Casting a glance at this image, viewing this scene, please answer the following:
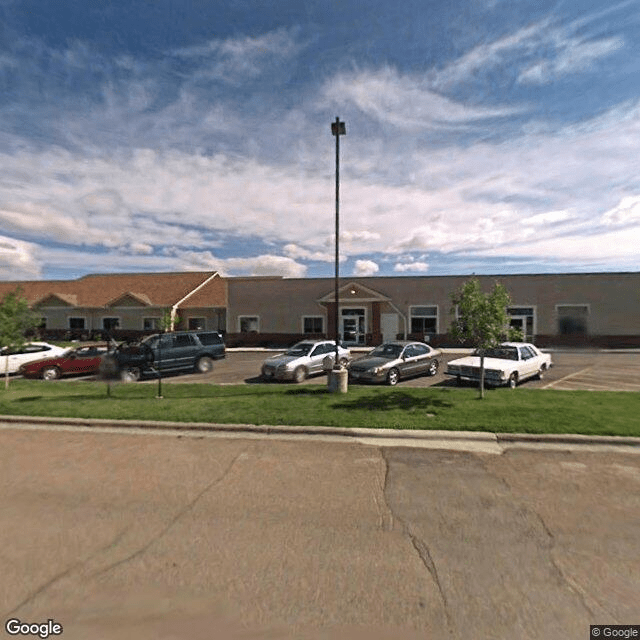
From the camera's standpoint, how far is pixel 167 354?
52.2ft

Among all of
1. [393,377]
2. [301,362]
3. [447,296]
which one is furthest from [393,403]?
[447,296]

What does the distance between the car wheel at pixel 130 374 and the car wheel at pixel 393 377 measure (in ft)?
32.6

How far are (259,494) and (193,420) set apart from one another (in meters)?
3.96

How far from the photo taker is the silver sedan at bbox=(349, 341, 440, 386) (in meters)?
13.1

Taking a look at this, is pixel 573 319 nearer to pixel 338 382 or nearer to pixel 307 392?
pixel 338 382

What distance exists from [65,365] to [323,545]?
16.5 m

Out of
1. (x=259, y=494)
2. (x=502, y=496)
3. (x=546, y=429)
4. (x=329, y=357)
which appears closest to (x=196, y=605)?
(x=259, y=494)

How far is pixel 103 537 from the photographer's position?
3.99 metres

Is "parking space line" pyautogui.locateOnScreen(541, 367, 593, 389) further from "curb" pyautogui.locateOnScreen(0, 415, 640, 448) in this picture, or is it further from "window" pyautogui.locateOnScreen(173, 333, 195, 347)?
"window" pyautogui.locateOnScreen(173, 333, 195, 347)

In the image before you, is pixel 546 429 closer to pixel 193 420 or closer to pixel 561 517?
pixel 561 517

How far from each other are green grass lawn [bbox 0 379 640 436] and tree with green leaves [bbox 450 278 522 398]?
1.62 metres

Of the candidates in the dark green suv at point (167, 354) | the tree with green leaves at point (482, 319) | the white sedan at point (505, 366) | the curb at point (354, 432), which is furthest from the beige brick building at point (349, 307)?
the tree with green leaves at point (482, 319)

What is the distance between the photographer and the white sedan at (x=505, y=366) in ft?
40.8

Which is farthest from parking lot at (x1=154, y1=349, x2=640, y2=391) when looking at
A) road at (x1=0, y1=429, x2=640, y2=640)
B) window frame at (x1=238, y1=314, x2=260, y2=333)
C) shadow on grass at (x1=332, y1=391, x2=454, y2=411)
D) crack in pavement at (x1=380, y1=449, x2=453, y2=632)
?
window frame at (x1=238, y1=314, x2=260, y2=333)
